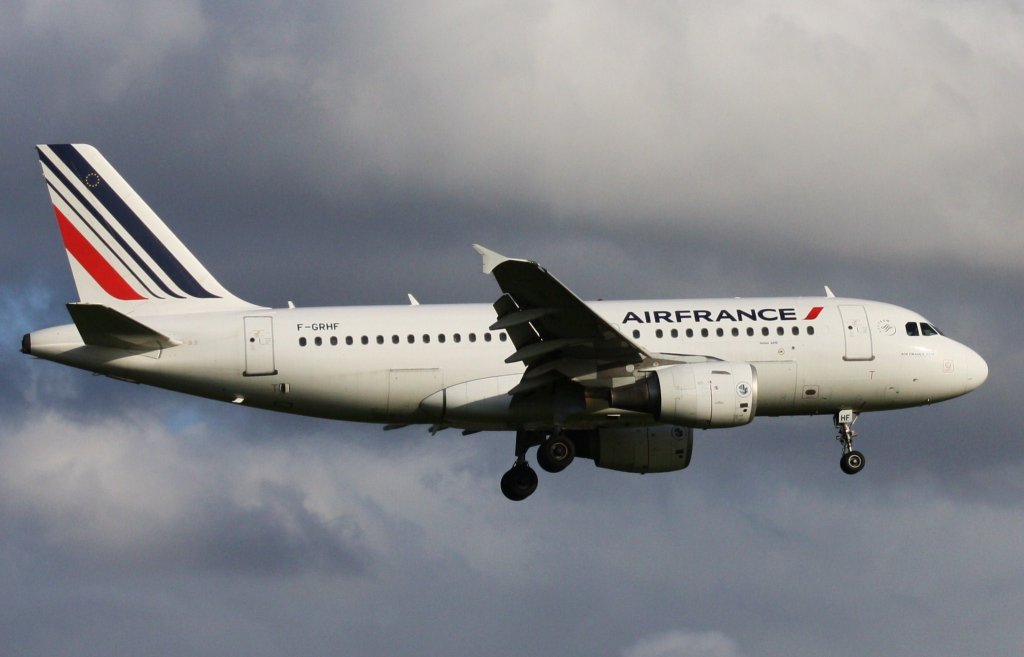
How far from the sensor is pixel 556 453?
51.2 meters

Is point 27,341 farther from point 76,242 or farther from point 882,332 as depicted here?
point 882,332

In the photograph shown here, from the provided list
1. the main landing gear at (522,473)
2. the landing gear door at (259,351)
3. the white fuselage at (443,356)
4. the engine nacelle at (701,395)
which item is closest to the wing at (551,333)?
the white fuselage at (443,356)

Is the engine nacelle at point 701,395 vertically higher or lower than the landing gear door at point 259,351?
lower

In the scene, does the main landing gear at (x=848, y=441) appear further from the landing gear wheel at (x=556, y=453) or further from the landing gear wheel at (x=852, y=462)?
the landing gear wheel at (x=556, y=453)

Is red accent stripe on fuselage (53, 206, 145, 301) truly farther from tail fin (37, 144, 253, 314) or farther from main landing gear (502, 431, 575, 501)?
main landing gear (502, 431, 575, 501)

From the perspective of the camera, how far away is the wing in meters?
45.8

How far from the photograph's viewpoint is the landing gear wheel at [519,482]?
177 ft

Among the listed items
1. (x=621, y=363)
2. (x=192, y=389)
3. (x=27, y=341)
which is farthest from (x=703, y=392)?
(x=27, y=341)

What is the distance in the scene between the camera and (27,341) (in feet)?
162

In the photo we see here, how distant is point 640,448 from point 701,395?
666cm

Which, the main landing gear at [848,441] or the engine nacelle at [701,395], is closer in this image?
the engine nacelle at [701,395]

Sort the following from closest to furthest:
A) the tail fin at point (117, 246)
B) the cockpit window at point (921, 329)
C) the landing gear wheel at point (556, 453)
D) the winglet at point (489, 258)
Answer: the winglet at point (489, 258) < the landing gear wheel at point (556, 453) < the tail fin at point (117, 246) < the cockpit window at point (921, 329)

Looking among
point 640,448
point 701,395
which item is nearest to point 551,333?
point 701,395

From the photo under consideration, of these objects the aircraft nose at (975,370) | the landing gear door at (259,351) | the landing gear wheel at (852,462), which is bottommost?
the landing gear wheel at (852,462)
